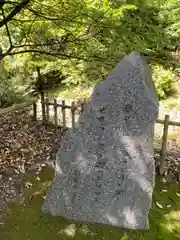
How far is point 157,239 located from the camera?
407 cm

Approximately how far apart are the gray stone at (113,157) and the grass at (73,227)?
3.36 ft

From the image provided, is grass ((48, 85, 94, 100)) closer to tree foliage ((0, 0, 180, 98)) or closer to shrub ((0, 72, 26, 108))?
shrub ((0, 72, 26, 108))

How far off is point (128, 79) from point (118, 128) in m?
0.59

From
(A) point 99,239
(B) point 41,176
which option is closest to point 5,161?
(B) point 41,176

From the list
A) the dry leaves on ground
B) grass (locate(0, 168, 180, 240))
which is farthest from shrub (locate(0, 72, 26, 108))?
grass (locate(0, 168, 180, 240))

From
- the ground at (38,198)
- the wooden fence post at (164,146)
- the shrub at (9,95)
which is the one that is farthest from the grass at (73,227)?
the shrub at (9,95)

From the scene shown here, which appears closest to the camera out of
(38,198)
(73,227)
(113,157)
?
(113,157)

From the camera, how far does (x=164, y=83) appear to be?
9414mm

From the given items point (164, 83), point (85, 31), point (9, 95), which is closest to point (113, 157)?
point (85, 31)

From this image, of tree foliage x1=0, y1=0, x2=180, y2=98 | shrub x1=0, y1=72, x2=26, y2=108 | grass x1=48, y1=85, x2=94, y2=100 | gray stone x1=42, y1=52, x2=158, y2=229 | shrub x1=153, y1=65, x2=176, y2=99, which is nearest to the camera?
gray stone x1=42, y1=52, x2=158, y2=229

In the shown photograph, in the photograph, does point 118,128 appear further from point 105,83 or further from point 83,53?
point 83,53

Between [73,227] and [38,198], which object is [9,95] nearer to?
[38,198]

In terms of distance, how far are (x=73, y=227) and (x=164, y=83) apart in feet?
21.3

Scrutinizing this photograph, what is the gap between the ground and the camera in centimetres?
418
